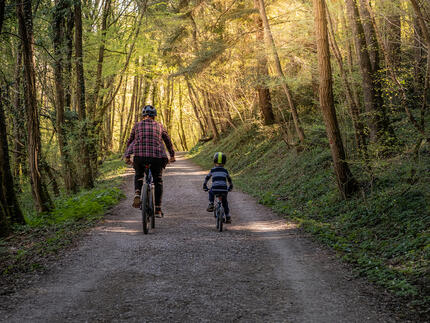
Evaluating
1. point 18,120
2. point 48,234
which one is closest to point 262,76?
point 18,120

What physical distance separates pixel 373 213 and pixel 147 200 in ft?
15.2

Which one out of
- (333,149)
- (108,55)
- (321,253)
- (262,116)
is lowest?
(321,253)

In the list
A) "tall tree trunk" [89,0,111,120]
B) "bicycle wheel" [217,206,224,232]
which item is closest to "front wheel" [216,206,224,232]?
"bicycle wheel" [217,206,224,232]

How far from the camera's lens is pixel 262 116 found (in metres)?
21.9

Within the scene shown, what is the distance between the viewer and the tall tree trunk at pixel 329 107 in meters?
9.36

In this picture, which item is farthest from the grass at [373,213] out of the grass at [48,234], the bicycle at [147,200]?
the grass at [48,234]

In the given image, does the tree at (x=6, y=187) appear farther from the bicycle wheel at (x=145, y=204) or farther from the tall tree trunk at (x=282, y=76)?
the tall tree trunk at (x=282, y=76)

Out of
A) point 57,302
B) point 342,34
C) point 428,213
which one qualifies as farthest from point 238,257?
point 342,34

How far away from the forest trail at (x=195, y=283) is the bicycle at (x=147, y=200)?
28 centimetres

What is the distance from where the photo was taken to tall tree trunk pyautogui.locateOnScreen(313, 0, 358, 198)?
30.7 ft

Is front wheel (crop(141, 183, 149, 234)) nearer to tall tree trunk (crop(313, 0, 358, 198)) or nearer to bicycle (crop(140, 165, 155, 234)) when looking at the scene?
bicycle (crop(140, 165, 155, 234))

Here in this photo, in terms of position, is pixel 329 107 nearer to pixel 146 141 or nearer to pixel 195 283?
pixel 146 141

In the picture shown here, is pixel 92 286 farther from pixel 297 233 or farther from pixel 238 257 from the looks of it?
pixel 297 233

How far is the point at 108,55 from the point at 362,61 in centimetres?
1246
